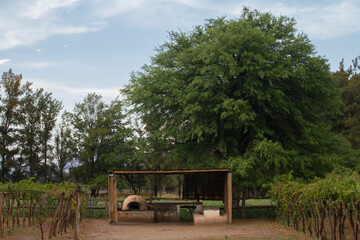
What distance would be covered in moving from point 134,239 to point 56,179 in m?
27.6

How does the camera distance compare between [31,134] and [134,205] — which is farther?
[31,134]

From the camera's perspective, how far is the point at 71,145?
3722cm

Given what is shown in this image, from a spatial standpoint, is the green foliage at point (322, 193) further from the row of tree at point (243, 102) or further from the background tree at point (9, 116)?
the background tree at point (9, 116)

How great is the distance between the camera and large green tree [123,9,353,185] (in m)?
19.3

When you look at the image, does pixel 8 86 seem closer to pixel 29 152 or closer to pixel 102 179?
pixel 29 152

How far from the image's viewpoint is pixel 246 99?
69.1 ft

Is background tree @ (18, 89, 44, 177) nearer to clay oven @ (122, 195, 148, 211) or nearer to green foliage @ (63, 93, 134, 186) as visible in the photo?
green foliage @ (63, 93, 134, 186)

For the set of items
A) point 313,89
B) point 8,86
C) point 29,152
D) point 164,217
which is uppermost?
point 8,86

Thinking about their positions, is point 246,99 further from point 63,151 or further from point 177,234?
point 63,151

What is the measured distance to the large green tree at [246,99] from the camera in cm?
1928

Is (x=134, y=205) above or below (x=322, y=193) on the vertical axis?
below

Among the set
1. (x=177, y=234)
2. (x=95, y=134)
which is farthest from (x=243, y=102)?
(x=95, y=134)

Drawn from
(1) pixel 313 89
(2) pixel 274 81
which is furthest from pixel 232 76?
(1) pixel 313 89

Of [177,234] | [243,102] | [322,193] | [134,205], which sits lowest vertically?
[177,234]
